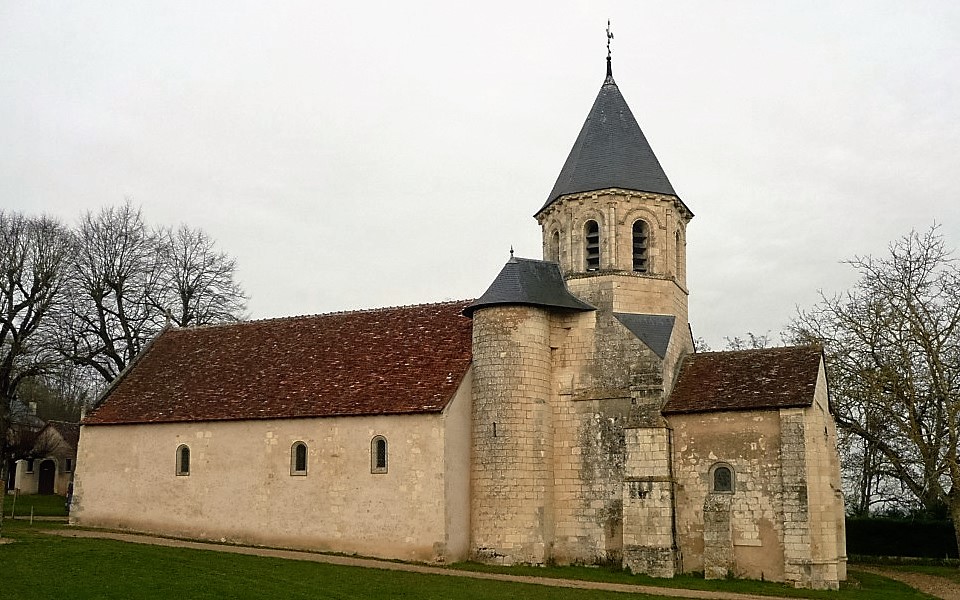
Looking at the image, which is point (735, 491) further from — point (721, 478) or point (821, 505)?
point (821, 505)

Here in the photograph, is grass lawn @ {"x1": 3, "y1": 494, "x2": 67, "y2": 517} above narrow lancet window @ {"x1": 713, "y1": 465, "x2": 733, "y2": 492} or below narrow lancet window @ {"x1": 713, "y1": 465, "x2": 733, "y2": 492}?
below

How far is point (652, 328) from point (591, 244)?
122 inches

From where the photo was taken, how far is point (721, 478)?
75.2 feet

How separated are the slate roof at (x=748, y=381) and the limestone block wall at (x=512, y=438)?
3.56m

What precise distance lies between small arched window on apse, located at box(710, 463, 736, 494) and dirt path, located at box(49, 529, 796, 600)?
3.26m

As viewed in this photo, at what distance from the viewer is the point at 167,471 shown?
27.7 metres

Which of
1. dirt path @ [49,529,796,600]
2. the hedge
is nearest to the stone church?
dirt path @ [49,529,796,600]

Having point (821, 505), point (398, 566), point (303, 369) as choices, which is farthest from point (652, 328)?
point (303, 369)

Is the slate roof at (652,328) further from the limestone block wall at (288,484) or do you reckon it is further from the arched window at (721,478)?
the limestone block wall at (288,484)

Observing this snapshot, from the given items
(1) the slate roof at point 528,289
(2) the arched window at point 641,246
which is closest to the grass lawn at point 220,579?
(1) the slate roof at point 528,289

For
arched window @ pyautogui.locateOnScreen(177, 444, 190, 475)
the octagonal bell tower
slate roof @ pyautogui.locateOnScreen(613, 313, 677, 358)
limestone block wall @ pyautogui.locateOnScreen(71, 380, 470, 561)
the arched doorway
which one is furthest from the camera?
the arched doorway

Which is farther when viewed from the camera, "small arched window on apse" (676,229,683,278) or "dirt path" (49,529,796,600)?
"small arched window on apse" (676,229,683,278)

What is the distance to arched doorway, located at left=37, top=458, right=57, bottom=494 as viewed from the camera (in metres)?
51.9

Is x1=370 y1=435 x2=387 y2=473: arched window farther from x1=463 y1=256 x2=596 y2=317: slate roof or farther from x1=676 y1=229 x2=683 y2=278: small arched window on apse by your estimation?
x1=676 y1=229 x2=683 y2=278: small arched window on apse
